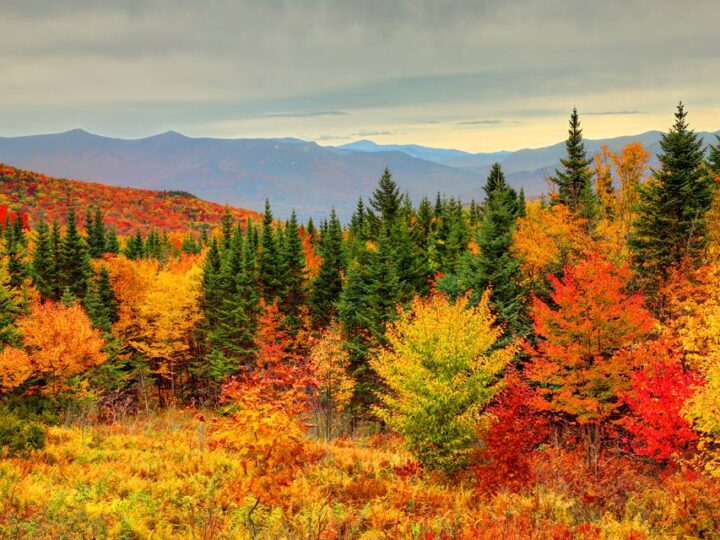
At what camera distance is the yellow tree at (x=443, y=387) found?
57.8 feet

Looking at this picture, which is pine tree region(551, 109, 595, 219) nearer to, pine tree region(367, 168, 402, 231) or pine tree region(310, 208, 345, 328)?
pine tree region(367, 168, 402, 231)

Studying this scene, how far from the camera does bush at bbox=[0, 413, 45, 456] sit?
1298 centimetres

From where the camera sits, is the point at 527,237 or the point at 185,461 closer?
the point at 185,461

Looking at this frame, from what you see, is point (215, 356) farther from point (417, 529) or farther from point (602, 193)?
point (417, 529)

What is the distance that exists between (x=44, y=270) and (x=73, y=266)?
287 centimetres

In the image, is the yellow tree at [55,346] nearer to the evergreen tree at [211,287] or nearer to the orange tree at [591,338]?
the evergreen tree at [211,287]

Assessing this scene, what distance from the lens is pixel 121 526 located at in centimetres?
883

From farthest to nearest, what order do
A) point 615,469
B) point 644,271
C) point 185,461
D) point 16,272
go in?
point 16,272
point 644,271
point 615,469
point 185,461

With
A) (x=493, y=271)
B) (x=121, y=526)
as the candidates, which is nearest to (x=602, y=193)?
(x=493, y=271)

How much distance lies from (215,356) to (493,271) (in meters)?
27.5

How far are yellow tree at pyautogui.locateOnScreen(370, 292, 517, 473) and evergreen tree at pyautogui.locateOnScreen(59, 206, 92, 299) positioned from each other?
47.1m

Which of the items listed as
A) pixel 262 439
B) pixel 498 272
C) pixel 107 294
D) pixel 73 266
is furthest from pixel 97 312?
pixel 262 439

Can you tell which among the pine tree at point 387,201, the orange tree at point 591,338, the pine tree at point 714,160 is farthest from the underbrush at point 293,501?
the pine tree at point 387,201

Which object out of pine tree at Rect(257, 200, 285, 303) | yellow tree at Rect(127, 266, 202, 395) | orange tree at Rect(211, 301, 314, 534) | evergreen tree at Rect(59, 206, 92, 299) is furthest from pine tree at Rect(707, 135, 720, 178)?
evergreen tree at Rect(59, 206, 92, 299)
